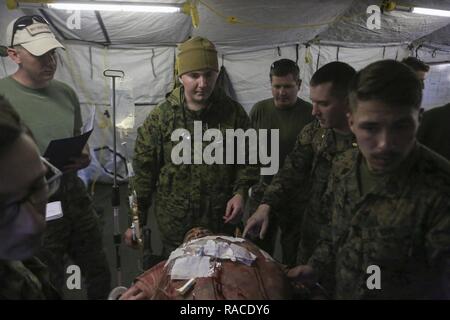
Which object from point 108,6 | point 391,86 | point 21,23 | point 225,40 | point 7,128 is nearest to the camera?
point 7,128

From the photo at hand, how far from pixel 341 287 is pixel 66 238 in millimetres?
689

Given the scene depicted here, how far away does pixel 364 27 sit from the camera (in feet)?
2.89

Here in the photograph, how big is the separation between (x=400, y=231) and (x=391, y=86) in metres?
0.24

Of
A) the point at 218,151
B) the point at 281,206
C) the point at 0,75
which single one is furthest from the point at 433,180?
the point at 0,75

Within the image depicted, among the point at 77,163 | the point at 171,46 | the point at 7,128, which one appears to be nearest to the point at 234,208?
the point at 77,163

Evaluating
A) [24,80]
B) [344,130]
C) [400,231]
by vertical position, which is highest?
[24,80]

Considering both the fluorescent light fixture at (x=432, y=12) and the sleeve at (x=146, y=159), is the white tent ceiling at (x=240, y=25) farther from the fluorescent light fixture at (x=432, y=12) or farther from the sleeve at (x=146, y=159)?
the sleeve at (x=146, y=159)

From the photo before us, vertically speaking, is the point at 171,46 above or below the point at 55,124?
above

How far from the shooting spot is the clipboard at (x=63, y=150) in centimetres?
67

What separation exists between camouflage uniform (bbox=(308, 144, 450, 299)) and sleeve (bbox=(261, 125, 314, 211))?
23 cm

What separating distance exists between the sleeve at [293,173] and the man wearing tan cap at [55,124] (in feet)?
1.64

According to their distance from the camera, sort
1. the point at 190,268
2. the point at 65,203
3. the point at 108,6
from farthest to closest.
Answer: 1. the point at 108,6
2. the point at 65,203
3. the point at 190,268

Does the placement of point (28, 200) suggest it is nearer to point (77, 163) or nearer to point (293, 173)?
point (77, 163)

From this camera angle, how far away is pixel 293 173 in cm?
88
